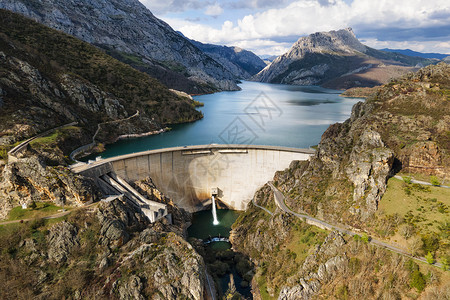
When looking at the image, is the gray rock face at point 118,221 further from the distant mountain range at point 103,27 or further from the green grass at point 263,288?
the distant mountain range at point 103,27

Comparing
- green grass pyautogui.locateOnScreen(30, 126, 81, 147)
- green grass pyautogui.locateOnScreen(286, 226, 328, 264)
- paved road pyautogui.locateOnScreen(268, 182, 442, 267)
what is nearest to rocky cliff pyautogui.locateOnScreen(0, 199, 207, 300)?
green grass pyautogui.locateOnScreen(286, 226, 328, 264)

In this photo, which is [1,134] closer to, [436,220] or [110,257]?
[110,257]

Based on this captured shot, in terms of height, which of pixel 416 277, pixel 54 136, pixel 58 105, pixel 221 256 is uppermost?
pixel 58 105

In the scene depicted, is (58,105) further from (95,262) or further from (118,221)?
(95,262)

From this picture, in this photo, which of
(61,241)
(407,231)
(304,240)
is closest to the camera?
(407,231)

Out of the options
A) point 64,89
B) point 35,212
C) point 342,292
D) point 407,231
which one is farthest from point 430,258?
point 64,89

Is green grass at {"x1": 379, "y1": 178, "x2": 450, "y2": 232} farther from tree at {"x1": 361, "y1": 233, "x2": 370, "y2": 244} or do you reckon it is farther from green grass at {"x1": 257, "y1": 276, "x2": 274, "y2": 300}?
green grass at {"x1": 257, "y1": 276, "x2": 274, "y2": 300}

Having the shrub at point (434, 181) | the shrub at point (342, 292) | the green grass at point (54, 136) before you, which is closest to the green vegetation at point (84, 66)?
the green grass at point (54, 136)
